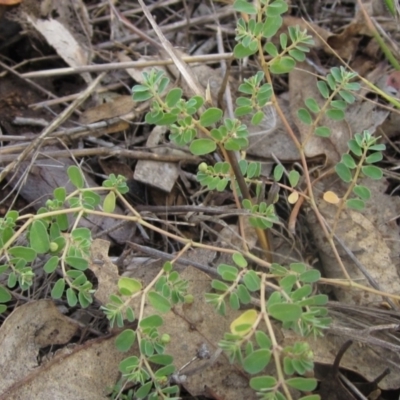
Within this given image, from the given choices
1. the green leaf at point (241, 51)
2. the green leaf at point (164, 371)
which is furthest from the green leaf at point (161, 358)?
the green leaf at point (241, 51)

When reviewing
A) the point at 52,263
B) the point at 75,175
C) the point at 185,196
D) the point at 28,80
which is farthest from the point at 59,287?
the point at 28,80

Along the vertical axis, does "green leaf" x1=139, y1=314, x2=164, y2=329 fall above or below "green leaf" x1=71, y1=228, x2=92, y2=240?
below

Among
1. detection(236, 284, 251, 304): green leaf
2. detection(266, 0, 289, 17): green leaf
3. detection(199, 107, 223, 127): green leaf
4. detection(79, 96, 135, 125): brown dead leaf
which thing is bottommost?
detection(236, 284, 251, 304): green leaf

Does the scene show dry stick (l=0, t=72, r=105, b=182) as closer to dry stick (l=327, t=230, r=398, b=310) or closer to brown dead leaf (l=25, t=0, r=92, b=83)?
brown dead leaf (l=25, t=0, r=92, b=83)

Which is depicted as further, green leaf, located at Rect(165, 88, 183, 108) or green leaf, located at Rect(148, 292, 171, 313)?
green leaf, located at Rect(165, 88, 183, 108)

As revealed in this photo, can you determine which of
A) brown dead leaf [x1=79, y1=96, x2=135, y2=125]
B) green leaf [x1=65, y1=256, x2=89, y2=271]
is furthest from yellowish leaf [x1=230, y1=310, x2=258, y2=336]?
brown dead leaf [x1=79, y1=96, x2=135, y2=125]

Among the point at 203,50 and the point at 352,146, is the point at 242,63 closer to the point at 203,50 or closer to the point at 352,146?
the point at 203,50

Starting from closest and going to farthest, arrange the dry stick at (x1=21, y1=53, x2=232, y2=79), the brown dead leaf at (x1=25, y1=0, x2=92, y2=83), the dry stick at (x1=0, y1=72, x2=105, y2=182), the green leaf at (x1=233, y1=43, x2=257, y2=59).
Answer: the green leaf at (x1=233, y1=43, x2=257, y2=59) < the dry stick at (x1=0, y1=72, x2=105, y2=182) < the dry stick at (x1=21, y1=53, x2=232, y2=79) < the brown dead leaf at (x1=25, y1=0, x2=92, y2=83)
